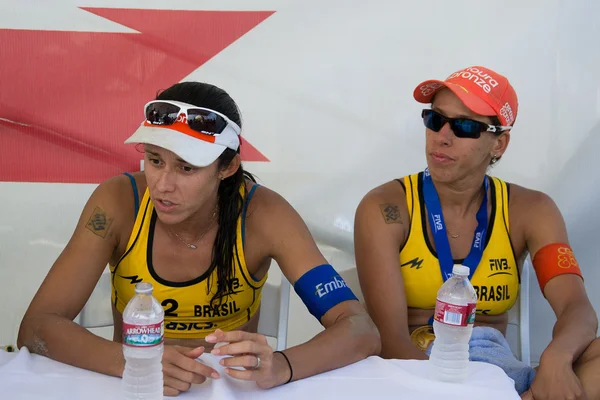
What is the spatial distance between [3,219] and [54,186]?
23cm

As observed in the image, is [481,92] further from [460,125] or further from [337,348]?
[337,348]

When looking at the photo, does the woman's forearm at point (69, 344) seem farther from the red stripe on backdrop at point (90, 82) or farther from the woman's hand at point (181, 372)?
the red stripe on backdrop at point (90, 82)

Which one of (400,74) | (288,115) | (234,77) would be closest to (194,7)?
(234,77)

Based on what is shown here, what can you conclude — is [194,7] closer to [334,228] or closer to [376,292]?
[334,228]

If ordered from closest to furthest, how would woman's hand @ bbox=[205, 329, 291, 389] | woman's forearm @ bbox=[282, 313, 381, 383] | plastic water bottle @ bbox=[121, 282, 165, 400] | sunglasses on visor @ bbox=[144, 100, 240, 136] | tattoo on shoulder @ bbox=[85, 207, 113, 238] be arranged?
plastic water bottle @ bbox=[121, 282, 165, 400]
woman's hand @ bbox=[205, 329, 291, 389]
woman's forearm @ bbox=[282, 313, 381, 383]
sunglasses on visor @ bbox=[144, 100, 240, 136]
tattoo on shoulder @ bbox=[85, 207, 113, 238]

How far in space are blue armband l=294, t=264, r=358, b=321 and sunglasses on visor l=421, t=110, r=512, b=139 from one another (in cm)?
68

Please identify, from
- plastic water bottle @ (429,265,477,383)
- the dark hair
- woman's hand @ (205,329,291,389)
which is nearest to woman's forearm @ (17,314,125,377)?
woman's hand @ (205,329,291,389)

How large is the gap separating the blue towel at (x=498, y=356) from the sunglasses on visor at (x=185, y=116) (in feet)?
3.07

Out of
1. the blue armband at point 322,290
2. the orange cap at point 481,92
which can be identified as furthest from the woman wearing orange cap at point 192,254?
the orange cap at point 481,92

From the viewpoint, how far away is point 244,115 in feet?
9.41

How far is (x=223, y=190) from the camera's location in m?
2.12

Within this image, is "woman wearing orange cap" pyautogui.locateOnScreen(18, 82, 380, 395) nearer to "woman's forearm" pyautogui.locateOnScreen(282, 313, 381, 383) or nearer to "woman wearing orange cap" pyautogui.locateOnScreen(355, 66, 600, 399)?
"woman's forearm" pyautogui.locateOnScreen(282, 313, 381, 383)

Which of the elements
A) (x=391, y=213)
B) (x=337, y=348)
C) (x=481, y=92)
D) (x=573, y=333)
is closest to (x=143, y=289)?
(x=337, y=348)

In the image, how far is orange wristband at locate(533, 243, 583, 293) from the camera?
2.25m
